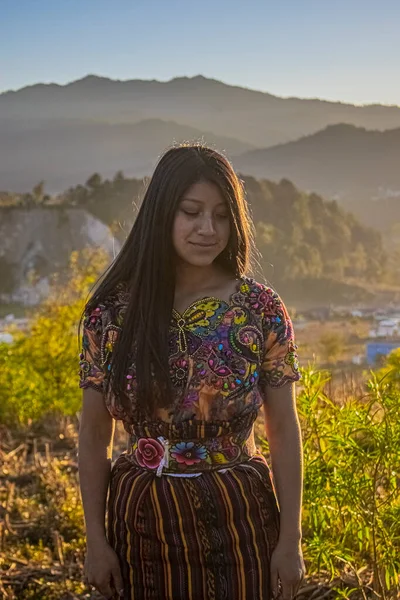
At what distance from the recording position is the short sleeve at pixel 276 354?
5.57ft

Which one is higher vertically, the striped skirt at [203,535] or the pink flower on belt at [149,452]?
the pink flower on belt at [149,452]

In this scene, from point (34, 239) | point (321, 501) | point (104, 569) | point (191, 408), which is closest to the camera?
point (191, 408)

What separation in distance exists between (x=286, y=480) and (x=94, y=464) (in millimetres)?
465

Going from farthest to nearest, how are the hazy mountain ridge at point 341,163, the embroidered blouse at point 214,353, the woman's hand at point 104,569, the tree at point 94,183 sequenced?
the hazy mountain ridge at point 341,163
the tree at point 94,183
the woman's hand at point 104,569
the embroidered blouse at point 214,353

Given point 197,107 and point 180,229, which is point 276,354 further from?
point 197,107

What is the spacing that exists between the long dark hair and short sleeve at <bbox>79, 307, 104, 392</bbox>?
1.3 inches

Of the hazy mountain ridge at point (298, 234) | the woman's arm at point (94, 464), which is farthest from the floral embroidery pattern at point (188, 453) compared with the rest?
the hazy mountain ridge at point (298, 234)

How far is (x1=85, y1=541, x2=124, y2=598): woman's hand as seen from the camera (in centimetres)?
173

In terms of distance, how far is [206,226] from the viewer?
1.68m

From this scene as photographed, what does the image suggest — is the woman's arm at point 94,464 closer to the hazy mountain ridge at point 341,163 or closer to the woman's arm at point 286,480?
the woman's arm at point 286,480

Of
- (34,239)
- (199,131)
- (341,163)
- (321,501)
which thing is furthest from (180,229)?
(341,163)

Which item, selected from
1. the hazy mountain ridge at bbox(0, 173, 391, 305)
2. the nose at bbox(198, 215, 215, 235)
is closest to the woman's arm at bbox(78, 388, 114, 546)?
the nose at bbox(198, 215, 215, 235)

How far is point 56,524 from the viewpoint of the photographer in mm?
3854

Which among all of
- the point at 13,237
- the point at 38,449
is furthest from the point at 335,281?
the point at 38,449
